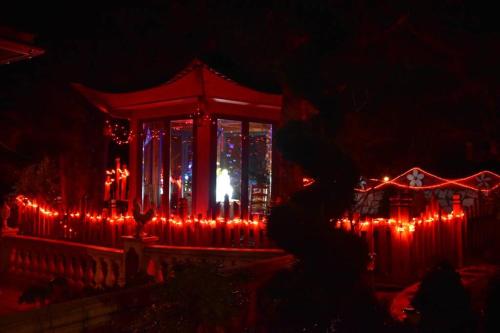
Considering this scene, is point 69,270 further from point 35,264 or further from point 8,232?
point 8,232

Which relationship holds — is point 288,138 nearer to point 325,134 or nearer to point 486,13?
point 325,134

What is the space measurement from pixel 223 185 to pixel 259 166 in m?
1.07

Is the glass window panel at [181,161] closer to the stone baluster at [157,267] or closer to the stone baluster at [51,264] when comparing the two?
the stone baluster at [51,264]

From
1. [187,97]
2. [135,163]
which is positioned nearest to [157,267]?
[187,97]

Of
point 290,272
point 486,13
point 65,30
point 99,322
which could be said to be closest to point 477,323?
point 290,272

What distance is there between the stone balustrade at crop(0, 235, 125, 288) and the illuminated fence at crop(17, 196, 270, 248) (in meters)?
0.49

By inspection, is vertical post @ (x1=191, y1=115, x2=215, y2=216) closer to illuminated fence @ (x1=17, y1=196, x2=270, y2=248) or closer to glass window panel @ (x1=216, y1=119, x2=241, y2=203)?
glass window panel @ (x1=216, y1=119, x2=241, y2=203)

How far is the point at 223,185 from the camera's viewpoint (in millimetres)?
12367

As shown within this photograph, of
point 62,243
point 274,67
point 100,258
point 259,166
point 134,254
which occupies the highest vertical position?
point 274,67

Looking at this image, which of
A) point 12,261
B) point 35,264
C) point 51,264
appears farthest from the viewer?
point 12,261

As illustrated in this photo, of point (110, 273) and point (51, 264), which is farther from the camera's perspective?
A: point (51, 264)

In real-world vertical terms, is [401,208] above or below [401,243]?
above

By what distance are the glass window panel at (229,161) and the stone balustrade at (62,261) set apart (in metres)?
3.89

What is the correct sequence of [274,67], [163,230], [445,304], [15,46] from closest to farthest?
[445,304]
[15,46]
[163,230]
[274,67]
